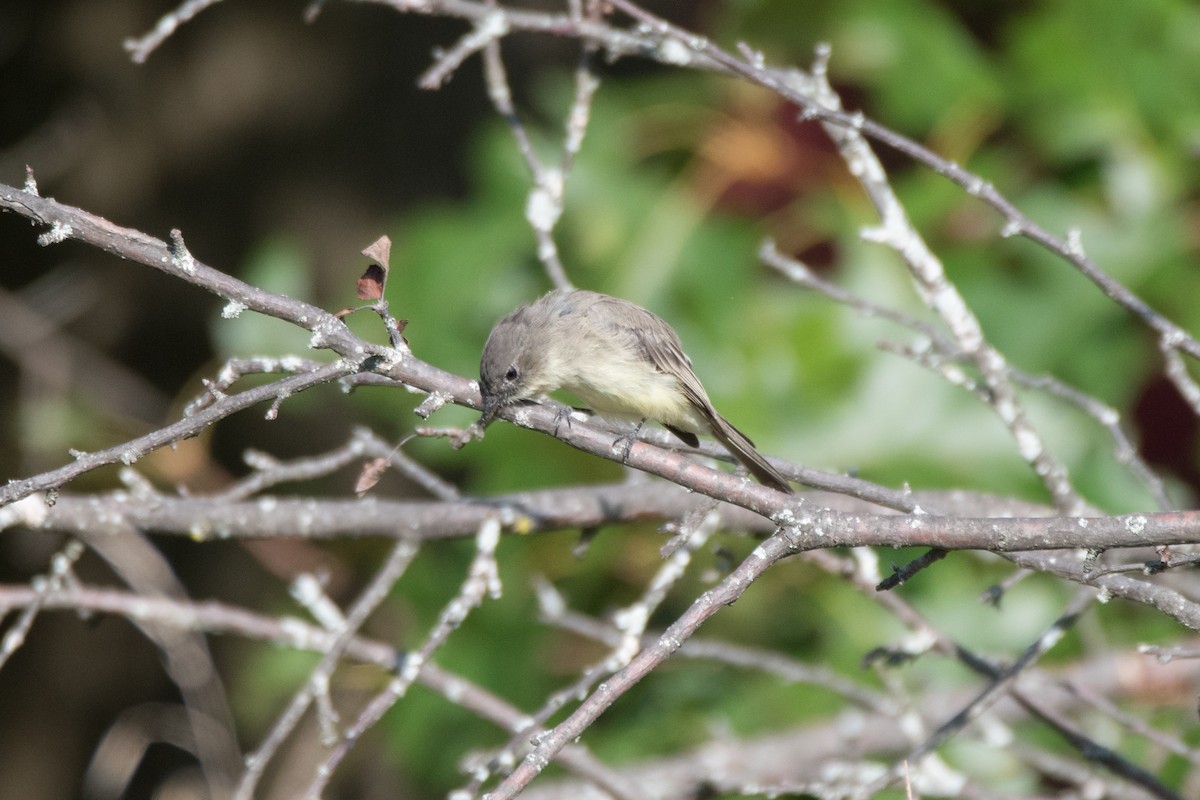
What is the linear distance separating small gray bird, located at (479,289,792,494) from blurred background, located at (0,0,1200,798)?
877 mm

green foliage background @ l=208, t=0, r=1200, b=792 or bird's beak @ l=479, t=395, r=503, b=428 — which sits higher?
green foliage background @ l=208, t=0, r=1200, b=792

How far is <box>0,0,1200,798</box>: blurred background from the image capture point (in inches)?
173

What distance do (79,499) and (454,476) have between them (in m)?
3.24

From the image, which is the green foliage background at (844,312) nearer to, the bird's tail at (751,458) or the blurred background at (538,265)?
the blurred background at (538,265)

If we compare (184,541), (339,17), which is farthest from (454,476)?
(339,17)

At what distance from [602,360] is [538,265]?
4.79ft

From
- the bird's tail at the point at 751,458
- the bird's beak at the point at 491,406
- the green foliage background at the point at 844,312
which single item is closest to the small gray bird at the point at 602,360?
the bird's tail at the point at 751,458

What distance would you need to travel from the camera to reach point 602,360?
3453 millimetres

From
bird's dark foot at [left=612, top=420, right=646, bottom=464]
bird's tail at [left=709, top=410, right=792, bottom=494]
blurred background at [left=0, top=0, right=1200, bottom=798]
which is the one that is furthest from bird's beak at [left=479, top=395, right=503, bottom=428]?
blurred background at [left=0, top=0, right=1200, bottom=798]

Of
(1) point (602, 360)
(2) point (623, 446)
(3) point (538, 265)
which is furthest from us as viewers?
(3) point (538, 265)

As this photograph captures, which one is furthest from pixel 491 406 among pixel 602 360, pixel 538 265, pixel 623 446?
pixel 538 265

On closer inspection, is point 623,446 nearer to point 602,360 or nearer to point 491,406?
point 491,406

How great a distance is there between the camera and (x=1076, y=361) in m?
4.38

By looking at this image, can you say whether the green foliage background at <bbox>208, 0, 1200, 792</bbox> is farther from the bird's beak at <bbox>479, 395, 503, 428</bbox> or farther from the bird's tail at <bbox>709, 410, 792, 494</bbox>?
the bird's beak at <bbox>479, 395, 503, 428</bbox>
